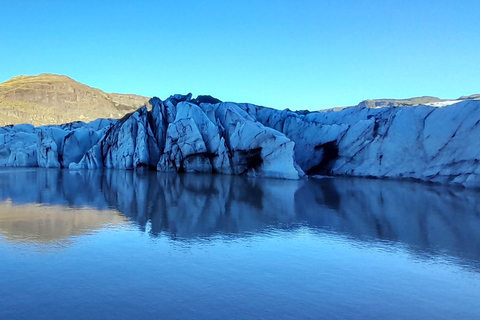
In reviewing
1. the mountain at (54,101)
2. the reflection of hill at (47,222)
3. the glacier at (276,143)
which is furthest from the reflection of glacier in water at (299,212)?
the mountain at (54,101)

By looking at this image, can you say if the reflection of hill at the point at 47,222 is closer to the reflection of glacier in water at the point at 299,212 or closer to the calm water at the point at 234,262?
the calm water at the point at 234,262

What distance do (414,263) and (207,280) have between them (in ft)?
8.91

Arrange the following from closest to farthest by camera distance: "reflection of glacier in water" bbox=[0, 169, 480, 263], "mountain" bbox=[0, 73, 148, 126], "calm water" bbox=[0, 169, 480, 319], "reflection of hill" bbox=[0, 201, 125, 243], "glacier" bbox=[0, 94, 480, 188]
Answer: "calm water" bbox=[0, 169, 480, 319], "reflection of hill" bbox=[0, 201, 125, 243], "reflection of glacier in water" bbox=[0, 169, 480, 263], "glacier" bbox=[0, 94, 480, 188], "mountain" bbox=[0, 73, 148, 126]

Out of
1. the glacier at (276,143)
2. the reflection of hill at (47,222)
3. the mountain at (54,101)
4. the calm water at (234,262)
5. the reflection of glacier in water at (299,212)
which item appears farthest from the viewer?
the mountain at (54,101)

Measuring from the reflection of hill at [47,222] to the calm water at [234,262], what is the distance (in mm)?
29

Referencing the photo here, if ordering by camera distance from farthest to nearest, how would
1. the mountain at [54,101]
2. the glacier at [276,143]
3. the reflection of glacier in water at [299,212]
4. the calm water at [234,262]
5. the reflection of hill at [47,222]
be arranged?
the mountain at [54,101]
the glacier at [276,143]
the reflection of glacier in water at [299,212]
the reflection of hill at [47,222]
the calm water at [234,262]

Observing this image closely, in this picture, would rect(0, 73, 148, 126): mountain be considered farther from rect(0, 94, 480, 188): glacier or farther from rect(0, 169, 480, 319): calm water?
rect(0, 169, 480, 319): calm water

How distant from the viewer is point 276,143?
18.6m

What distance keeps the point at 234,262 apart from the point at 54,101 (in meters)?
86.3

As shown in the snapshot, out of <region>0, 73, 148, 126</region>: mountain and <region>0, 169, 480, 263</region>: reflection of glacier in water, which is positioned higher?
<region>0, 73, 148, 126</region>: mountain

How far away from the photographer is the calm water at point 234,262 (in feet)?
11.2

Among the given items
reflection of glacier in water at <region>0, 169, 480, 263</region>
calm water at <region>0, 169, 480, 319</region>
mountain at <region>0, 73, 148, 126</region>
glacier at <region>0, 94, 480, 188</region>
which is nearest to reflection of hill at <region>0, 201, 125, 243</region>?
calm water at <region>0, 169, 480, 319</region>

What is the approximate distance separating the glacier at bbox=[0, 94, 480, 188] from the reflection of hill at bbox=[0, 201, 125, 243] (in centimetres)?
1183

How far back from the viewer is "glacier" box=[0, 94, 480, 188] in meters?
17.9
